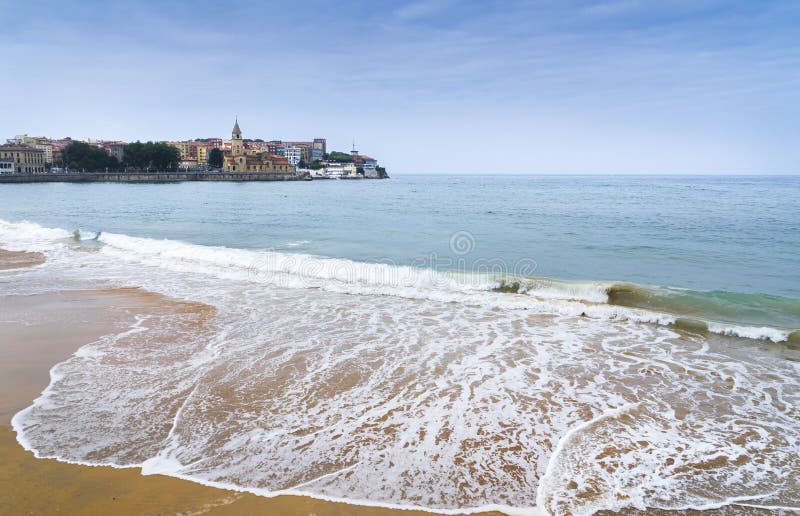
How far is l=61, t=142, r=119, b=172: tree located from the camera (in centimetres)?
10975

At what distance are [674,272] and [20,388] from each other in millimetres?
14274

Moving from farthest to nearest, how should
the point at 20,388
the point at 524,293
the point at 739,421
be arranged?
1. the point at 524,293
2. the point at 20,388
3. the point at 739,421

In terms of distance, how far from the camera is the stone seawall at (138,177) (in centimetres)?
9134

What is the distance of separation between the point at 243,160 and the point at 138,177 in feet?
97.6

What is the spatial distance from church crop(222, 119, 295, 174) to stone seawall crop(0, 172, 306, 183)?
485cm

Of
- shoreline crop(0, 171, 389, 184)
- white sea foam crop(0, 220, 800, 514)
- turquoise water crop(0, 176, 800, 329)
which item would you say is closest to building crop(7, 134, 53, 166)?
shoreline crop(0, 171, 389, 184)

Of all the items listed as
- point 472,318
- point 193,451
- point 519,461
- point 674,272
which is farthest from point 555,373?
point 674,272

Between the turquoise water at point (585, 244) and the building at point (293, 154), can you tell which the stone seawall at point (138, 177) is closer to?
the building at point (293, 154)

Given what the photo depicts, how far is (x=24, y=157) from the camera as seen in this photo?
11294cm

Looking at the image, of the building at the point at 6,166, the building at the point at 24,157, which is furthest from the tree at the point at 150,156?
the building at the point at 6,166

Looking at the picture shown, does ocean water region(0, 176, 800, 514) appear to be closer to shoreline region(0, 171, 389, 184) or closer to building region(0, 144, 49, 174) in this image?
shoreline region(0, 171, 389, 184)

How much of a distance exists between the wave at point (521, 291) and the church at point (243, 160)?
12322 centimetres

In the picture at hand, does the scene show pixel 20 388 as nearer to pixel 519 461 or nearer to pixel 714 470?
pixel 519 461

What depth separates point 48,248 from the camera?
54.8 feet
